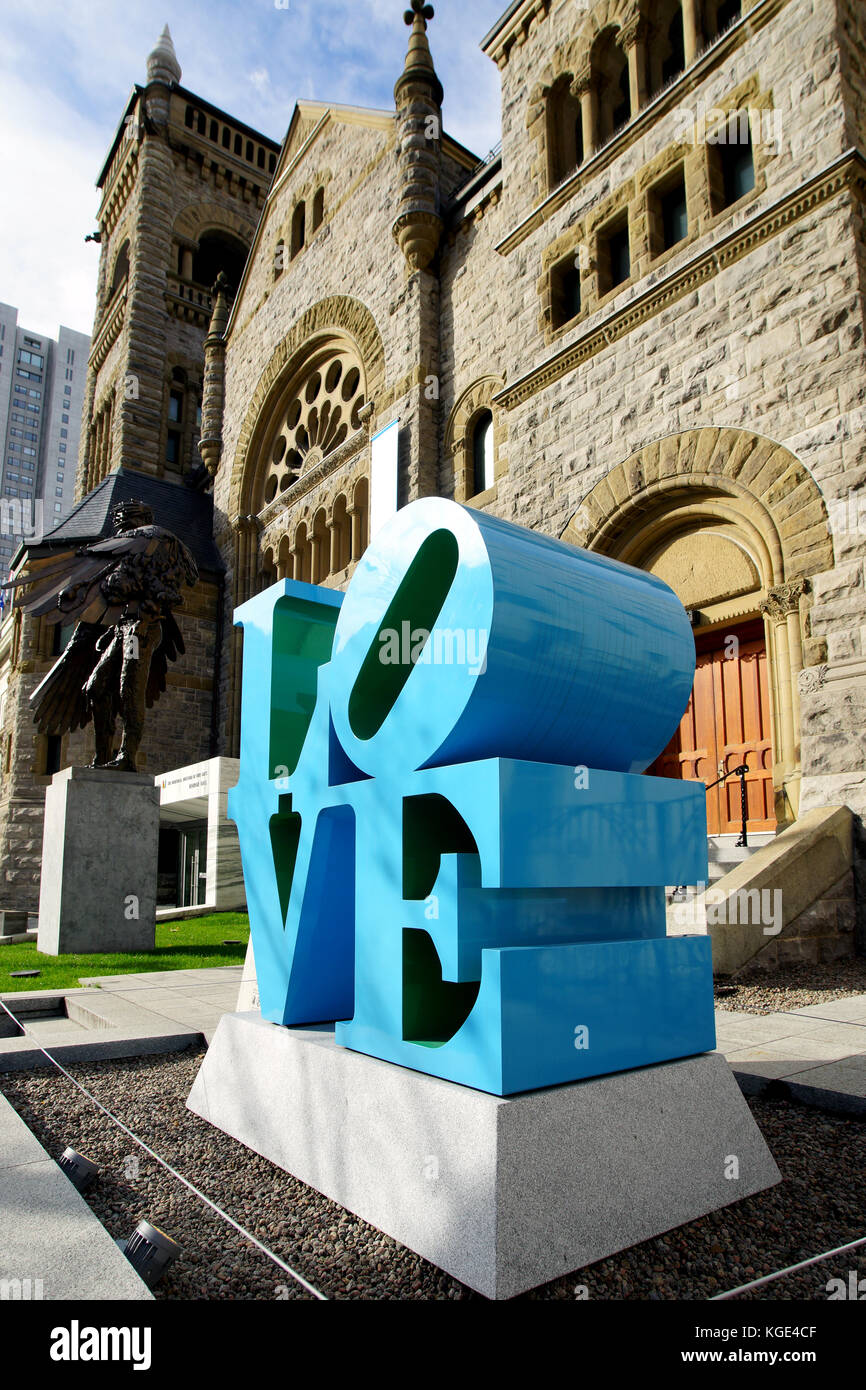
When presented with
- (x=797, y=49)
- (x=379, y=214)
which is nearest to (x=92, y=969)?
(x=797, y=49)

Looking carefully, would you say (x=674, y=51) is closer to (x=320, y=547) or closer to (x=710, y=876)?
(x=710, y=876)

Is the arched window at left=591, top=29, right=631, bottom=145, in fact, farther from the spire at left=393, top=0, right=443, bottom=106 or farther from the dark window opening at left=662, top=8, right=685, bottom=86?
the spire at left=393, top=0, right=443, bottom=106

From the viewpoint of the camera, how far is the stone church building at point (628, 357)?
355 inches

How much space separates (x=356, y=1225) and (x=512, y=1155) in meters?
0.73

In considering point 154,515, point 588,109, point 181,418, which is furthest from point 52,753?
point 588,109

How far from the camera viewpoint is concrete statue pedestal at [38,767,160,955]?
9.55m

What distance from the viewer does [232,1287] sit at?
7.25 feet

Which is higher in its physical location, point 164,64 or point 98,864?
point 164,64

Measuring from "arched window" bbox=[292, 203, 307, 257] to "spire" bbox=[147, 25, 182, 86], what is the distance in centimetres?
1321

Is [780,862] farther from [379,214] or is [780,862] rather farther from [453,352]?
[379,214]

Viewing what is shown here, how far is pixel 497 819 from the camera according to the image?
2395mm

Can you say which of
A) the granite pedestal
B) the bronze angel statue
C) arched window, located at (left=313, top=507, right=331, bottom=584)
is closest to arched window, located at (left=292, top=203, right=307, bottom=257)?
arched window, located at (left=313, top=507, right=331, bottom=584)

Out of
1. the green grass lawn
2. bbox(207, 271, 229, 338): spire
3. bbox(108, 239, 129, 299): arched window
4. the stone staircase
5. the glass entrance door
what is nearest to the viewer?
the stone staircase

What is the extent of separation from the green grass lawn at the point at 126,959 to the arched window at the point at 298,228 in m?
19.1
